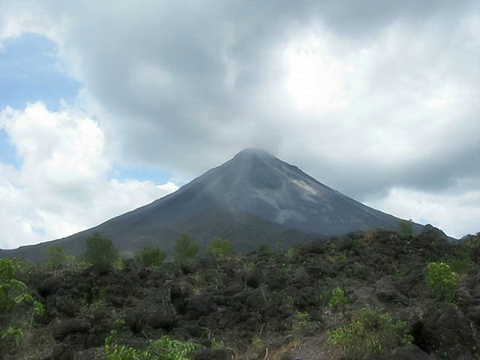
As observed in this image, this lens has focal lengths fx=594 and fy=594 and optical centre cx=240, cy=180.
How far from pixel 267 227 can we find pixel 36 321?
327 feet

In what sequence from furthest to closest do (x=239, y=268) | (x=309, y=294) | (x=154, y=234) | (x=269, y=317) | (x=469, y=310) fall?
(x=154, y=234) < (x=239, y=268) < (x=309, y=294) < (x=269, y=317) < (x=469, y=310)

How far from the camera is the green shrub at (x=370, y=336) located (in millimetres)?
6250

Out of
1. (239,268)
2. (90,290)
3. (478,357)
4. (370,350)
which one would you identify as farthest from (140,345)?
(239,268)

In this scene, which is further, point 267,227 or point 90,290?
point 267,227

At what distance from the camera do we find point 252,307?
1033 centimetres

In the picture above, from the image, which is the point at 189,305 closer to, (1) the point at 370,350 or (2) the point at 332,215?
(1) the point at 370,350

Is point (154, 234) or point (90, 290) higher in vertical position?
point (154, 234)

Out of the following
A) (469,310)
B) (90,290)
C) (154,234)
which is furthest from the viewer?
(154,234)

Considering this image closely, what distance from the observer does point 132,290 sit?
458 inches

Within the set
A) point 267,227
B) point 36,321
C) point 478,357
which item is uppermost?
point 267,227

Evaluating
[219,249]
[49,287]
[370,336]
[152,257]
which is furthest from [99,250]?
[370,336]

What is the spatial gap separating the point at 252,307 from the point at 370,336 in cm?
411

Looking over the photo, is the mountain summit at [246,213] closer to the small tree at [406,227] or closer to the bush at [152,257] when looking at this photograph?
the small tree at [406,227]

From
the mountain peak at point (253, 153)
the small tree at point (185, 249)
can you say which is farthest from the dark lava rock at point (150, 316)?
the mountain peak at point (253, 153)
